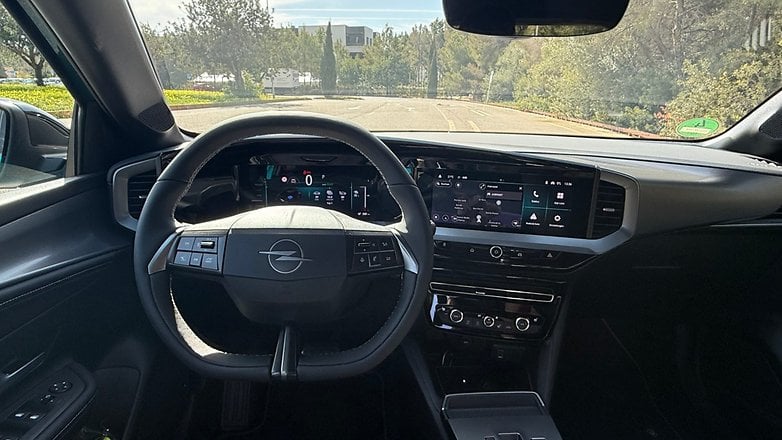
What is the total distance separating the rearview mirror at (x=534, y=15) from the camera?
1.70 meters

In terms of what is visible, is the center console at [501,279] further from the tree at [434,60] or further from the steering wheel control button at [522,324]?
the tree at [434,60]

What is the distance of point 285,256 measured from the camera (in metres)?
1.60

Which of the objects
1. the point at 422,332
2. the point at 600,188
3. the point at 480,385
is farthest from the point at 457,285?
the point at 600,188

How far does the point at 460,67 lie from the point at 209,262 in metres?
1.43

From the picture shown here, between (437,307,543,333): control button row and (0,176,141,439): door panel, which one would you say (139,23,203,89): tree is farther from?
(437,307,543,333): control button row

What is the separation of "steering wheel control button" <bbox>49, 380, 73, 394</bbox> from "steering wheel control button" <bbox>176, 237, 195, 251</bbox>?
2.66 ft

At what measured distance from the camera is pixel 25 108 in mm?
2277

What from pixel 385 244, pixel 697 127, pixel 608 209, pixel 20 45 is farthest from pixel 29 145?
pixel 697 127

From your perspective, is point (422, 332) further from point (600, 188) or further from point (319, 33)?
point (319, 33)

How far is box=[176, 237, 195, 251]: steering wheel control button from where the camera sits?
1608mm

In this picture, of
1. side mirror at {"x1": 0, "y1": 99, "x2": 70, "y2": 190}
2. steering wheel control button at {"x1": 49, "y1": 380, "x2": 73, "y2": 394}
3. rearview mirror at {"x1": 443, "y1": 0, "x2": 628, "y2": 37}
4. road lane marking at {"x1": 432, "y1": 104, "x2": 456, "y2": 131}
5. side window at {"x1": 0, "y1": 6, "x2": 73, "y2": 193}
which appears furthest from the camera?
road lane marking at {"x1": 432, "y1": 104, "x2": 456, "y2": 131}

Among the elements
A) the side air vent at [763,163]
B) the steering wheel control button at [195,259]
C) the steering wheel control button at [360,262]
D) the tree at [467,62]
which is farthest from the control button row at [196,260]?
the side air vent at [763,163]

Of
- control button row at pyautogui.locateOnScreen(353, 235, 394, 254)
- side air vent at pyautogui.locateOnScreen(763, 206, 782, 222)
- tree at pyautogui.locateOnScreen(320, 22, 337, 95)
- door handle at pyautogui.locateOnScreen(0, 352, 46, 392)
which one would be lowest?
door handle at pyautogui.locateOnScreen(0, 352, 46, 392)

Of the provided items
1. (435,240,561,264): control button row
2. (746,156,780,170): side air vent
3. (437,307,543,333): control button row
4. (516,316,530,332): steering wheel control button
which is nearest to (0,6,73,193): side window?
(435,240,561,264): control button row
